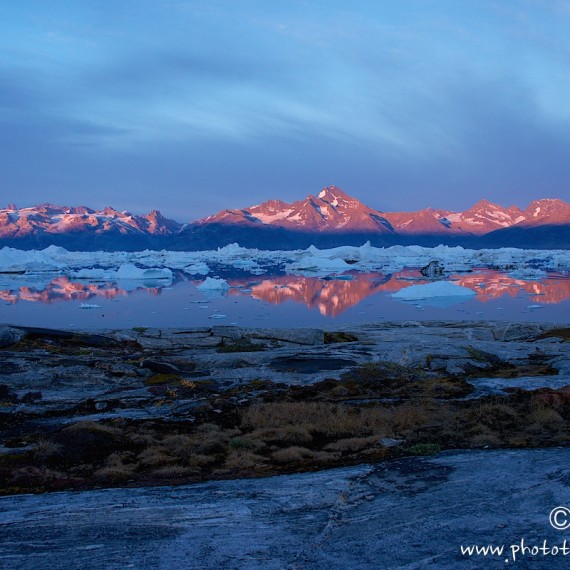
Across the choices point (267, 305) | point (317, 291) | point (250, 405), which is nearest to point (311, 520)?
point (250, 405)

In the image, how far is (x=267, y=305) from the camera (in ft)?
143

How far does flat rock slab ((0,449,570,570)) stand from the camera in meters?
5.60

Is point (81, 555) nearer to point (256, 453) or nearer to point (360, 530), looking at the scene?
point (360, 530)

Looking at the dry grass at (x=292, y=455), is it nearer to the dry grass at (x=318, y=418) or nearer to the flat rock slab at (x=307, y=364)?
the dry grass at (x=318, y=418)

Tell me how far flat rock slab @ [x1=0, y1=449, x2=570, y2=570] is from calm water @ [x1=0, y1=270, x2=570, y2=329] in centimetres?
2404

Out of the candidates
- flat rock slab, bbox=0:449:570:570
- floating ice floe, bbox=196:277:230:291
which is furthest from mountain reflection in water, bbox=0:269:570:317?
flat rock slab, bbox=0:449:570:570

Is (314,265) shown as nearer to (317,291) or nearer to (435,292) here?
(317,291)

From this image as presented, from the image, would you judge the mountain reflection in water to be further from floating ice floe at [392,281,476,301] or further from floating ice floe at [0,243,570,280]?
floating ice floe at [0,243,570,280]

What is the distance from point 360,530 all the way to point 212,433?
15.8 ft

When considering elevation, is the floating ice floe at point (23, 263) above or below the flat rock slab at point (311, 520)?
above

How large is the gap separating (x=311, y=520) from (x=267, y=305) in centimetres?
3716

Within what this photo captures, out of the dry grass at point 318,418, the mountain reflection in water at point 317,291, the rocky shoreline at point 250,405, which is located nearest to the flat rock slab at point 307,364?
the rocky shoreline at point 250,405

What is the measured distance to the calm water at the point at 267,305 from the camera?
35.1 metres

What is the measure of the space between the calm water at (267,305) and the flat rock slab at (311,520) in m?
24.0
